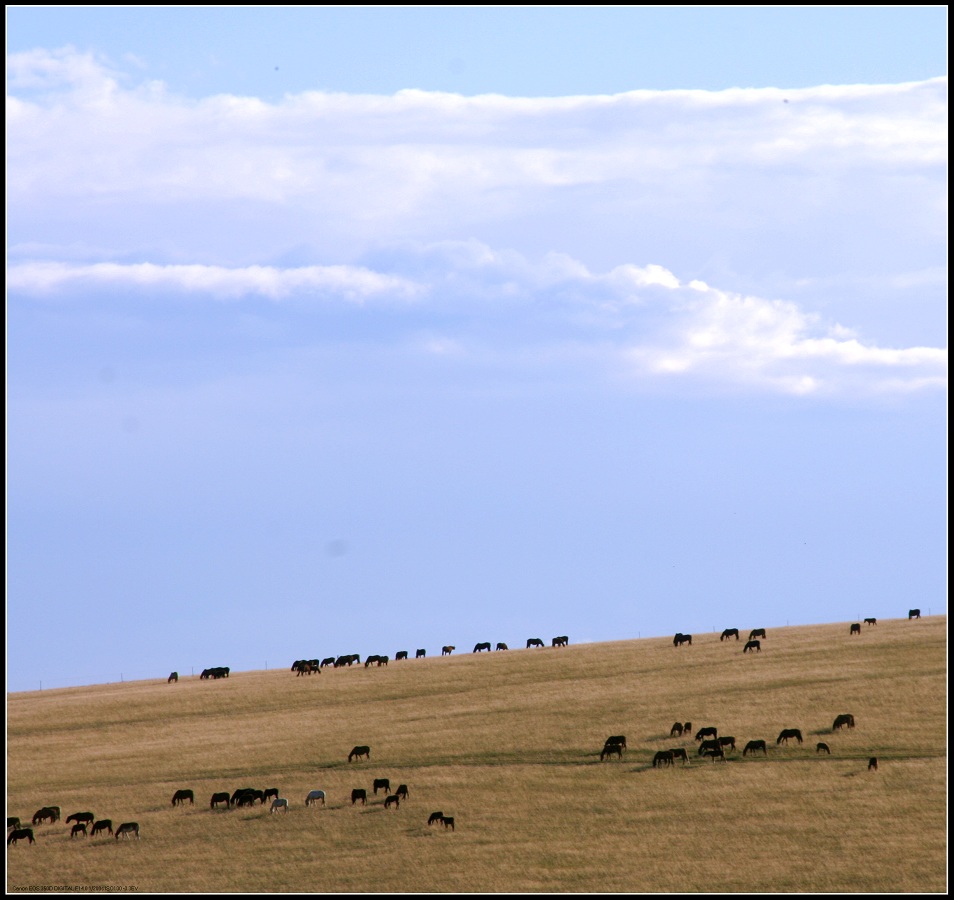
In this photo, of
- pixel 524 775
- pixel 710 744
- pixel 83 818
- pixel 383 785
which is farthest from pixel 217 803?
pixel 710 744

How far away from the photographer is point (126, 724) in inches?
2527

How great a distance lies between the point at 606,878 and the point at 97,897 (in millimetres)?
15694

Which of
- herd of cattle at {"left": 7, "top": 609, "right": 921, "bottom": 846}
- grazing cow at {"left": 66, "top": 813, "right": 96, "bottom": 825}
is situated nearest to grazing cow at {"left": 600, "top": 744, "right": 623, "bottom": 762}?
herd of cattle at {"left": 7, "top": 609, "right": 921, "bottom": 846}

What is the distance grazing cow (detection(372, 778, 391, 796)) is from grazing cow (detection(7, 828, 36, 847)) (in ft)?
40.8

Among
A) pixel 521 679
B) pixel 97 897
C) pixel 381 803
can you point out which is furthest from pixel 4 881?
pixel 521 679

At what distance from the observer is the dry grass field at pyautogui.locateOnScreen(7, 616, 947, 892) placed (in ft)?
130

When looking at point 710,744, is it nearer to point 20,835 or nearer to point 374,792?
point 374,792

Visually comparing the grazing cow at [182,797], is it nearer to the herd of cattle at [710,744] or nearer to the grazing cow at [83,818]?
the grazing cow at [83,818]

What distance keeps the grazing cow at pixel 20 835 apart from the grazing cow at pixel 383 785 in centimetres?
1242

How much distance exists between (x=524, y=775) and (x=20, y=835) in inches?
737

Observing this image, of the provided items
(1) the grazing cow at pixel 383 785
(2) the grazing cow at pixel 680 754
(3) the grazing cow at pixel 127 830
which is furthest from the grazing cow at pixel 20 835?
(2) the grazing cow at pixel 680 754

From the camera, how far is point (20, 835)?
45281 millimetres

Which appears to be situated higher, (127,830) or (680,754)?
(127,830)

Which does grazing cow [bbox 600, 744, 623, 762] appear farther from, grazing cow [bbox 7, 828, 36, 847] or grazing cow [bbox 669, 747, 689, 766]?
grazing cow [bbox 7, 828, 36, 847]
